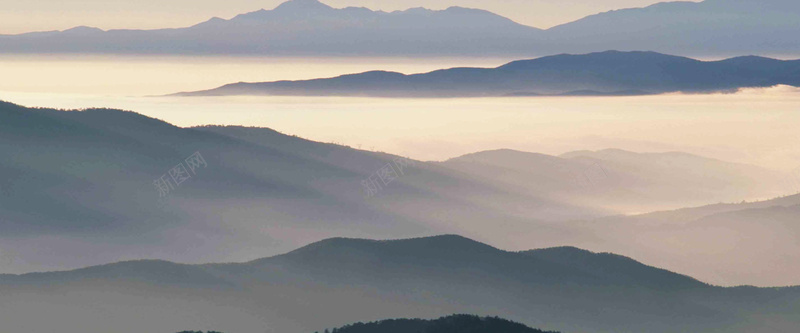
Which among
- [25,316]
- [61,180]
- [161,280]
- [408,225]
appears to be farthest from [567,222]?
[25,316]

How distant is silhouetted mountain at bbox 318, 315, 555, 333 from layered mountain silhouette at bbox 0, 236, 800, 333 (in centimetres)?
1046

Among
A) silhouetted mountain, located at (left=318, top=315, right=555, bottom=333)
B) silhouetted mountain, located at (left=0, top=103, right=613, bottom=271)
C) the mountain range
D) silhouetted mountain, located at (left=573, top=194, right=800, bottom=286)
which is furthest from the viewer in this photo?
silhouetted mountain, located at (left=0, top=103, right=613, bottom=271)

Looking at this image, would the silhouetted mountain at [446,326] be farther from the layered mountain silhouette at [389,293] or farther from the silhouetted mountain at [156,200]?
the silhouetted mountain at [156,200]

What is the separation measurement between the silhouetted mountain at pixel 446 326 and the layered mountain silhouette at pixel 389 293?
10.5 metres

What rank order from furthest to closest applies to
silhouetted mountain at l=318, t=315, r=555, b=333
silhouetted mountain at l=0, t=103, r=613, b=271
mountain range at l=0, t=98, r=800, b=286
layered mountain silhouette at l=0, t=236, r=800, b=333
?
silhouetted mountain at l=0, t=103, r=613, b=271 → mountain range at l=0, t=98, r=800, b=286 → layered mountain silhouette at l=0, t=236, r=800, b=333 → silhouetted mountain at l=318, t=315, r=555, b=333

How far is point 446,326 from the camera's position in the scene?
240 ft

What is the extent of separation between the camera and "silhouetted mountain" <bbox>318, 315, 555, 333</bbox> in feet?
238

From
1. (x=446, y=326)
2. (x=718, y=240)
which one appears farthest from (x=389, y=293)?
(x=718, y=240)

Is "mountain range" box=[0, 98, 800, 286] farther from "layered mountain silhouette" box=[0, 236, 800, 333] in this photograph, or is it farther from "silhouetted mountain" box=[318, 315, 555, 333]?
"silhouetted mountain" box=[318, 315, 555, 333]

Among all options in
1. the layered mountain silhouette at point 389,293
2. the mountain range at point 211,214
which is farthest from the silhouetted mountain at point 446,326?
the mountain range at point 211,214

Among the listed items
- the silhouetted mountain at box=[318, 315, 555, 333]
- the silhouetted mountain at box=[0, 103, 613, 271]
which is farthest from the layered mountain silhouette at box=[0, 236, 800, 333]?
the silhouetted mountain at box=[0, 103, 613, 271]

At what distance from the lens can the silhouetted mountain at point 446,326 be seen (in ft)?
238

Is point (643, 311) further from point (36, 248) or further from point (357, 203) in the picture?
point (357, 203)

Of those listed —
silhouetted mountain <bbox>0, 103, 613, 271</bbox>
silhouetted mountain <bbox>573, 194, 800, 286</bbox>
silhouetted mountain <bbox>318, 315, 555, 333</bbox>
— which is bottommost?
silhouetted mountain <bbox>318, 315, 555, 333</bbox>
